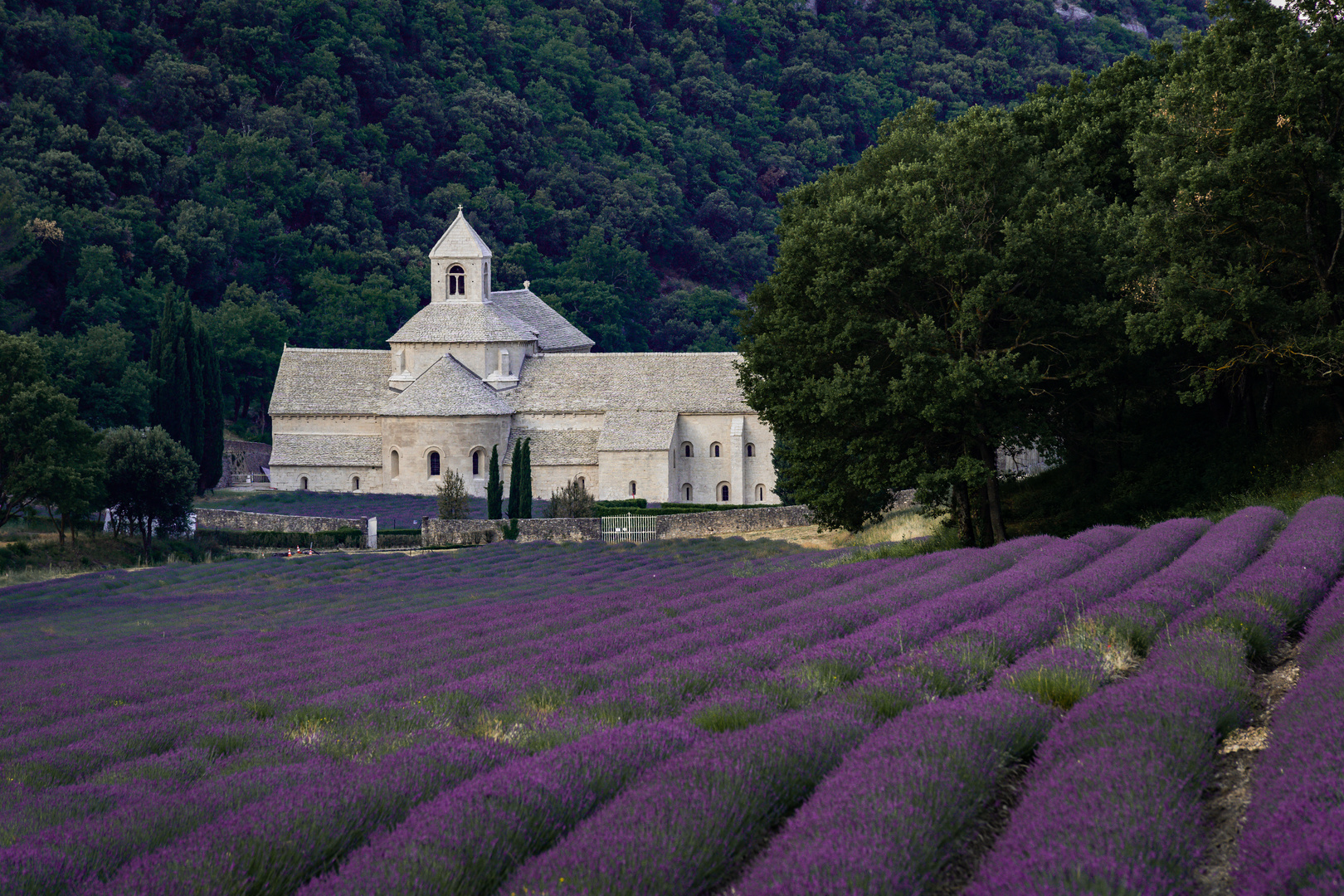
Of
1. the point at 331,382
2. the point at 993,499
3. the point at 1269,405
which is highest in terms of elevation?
the point at 331,382

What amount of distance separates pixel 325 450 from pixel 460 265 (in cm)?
1402

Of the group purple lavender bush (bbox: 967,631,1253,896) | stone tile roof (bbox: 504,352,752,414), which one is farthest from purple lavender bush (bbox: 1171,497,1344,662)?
stone tile roof (bbox: 504,352,752,414)

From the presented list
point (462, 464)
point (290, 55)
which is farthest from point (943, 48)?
point (462, 464)

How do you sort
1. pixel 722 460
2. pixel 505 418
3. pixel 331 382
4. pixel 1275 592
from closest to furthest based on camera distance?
pixel 1275 592, pixel 722 460, pixel 505 418, pixel 331 382

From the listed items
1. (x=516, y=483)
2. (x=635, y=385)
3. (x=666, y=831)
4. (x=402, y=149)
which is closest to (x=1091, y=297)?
(x=666, y=831)

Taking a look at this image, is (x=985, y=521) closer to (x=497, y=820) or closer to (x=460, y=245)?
(x=497, y=820)

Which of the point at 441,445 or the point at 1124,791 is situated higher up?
the point at 441,445

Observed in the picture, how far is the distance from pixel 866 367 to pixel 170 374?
161 feet

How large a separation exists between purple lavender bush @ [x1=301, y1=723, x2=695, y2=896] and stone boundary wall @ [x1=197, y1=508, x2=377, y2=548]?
42251 mm

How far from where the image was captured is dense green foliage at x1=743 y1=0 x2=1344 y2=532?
22.0m

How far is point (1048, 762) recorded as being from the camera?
20.0 feet

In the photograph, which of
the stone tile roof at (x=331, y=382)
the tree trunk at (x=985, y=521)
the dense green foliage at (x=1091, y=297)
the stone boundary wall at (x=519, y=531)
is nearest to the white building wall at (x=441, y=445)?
the stone tile roof at (x=331, y=382)

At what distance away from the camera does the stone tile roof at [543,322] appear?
72.8 meters

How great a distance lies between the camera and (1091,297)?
24.6 meters
